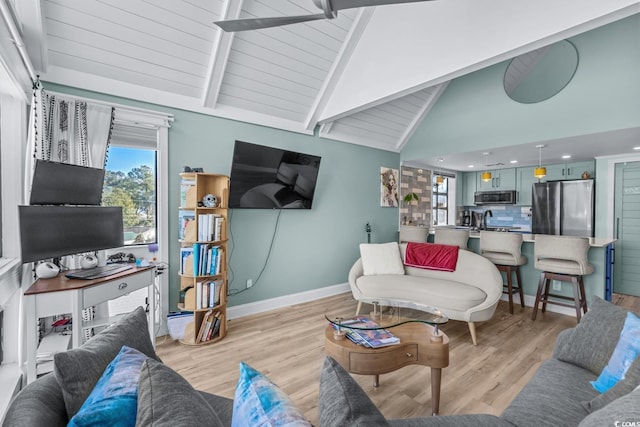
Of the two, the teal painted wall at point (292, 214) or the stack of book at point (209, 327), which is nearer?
the stack of book at point (209, 327)

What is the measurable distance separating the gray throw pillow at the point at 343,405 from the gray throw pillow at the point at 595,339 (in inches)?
61.4

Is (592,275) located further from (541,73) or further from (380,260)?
(541,73)

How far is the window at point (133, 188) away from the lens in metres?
4.02

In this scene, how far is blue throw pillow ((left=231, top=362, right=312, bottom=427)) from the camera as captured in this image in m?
0.66

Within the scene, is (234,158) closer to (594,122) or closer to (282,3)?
(282,3)

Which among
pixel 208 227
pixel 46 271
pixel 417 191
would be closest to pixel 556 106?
pixel 417 191

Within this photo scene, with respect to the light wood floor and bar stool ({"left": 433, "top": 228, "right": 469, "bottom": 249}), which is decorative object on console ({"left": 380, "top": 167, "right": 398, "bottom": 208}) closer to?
bar stool ({"left": 433, "top": 228, "right": 469, "bottom": 249})

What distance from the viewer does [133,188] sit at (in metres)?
4.12

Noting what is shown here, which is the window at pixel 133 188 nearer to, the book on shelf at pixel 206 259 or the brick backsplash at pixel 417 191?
the book on shelf at pixel 206 259

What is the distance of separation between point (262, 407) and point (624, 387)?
1405mm

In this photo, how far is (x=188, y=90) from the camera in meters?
3.18

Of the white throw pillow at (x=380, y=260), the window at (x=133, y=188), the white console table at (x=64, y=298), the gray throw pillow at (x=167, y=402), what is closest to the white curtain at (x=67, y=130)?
the white console table at (x=64, y=298)

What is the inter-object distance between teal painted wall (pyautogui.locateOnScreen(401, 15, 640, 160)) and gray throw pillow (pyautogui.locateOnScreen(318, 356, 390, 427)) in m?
4.31

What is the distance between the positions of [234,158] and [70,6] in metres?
1.73
